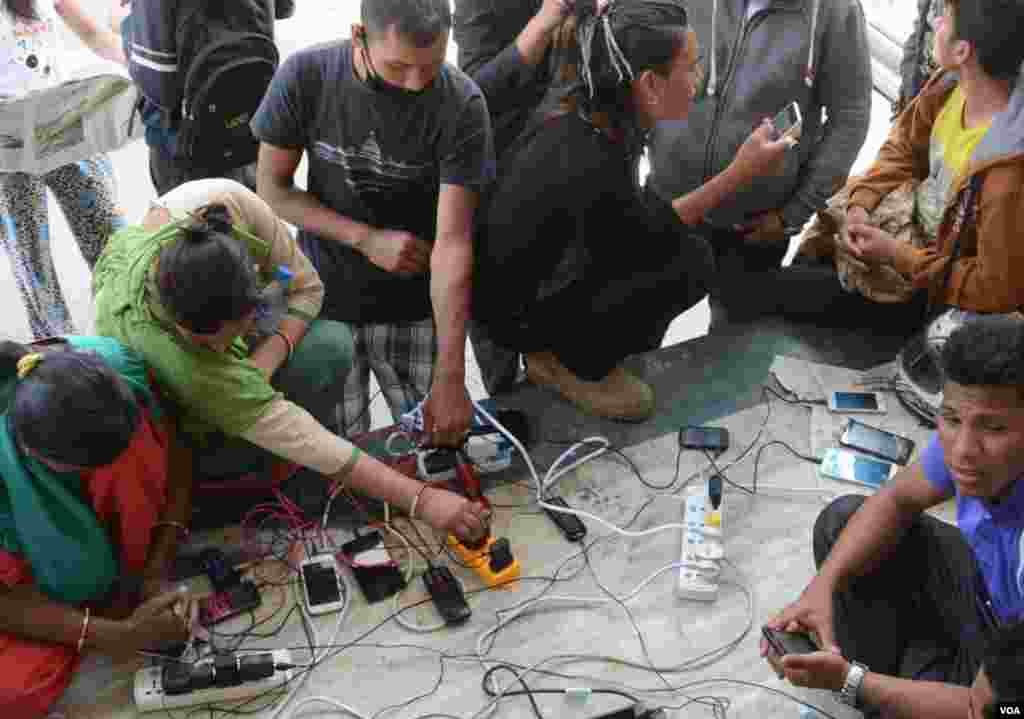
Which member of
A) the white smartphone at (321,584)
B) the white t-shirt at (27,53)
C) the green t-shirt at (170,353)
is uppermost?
the white t-shirt at (27,53)

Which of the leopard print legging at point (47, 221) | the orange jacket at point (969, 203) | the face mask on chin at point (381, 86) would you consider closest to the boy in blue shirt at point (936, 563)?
the orange jacket at point (969, 203)

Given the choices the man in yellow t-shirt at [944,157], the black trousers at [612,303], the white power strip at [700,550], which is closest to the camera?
the white power strip at [700,550]

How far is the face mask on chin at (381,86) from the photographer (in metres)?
1.99

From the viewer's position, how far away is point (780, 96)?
2434 mm

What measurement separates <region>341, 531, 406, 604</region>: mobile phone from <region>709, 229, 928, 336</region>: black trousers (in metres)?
1.23

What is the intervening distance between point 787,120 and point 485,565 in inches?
51.5

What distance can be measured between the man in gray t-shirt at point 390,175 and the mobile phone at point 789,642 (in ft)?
2.63

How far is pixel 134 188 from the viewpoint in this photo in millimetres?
3461

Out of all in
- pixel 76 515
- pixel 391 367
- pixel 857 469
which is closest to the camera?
pixel 76 515

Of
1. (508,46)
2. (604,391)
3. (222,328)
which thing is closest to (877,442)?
(604,391)

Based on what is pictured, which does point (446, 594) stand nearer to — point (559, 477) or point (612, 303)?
point (559, 477)

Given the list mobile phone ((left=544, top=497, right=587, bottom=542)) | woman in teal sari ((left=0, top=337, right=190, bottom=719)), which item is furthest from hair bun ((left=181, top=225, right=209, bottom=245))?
mobile phone ((left=544, top=497, right=587, bottom=542))

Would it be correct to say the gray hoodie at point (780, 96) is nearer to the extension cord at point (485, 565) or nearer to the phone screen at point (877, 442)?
→ the phone screen at point (877, 442)

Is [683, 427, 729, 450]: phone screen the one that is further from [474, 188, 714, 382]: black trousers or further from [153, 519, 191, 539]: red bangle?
[153, 519, 191, 539]: red bangle
